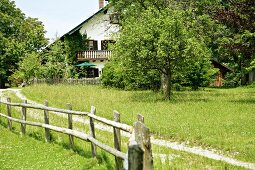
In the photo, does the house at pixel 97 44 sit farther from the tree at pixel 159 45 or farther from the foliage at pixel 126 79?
the tree at pixel 159 45

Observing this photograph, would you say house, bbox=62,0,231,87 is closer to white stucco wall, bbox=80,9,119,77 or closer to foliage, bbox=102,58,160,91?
white stucco wall, bbox=80,9,119,77

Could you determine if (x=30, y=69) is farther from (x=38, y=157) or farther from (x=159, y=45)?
(x=38, y=157)

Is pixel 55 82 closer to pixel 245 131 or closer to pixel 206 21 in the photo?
Result: pixel 206 21

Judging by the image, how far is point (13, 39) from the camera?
55.4 m

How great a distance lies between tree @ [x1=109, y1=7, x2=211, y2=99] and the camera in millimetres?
25453

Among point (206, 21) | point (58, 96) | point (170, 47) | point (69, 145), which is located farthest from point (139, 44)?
point (69, 145)

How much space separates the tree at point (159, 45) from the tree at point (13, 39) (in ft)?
96.9

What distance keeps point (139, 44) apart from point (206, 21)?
35.9 feet

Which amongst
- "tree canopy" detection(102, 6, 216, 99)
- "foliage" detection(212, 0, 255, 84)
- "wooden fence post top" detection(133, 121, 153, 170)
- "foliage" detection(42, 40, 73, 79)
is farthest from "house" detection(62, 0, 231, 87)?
"wooden fence post top" detection(133, 121, 153, 170)

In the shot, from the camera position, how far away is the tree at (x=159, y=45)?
2545 cm

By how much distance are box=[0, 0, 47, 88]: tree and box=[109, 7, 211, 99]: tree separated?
29.5m

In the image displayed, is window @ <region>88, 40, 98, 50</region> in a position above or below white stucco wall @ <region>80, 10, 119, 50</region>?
below

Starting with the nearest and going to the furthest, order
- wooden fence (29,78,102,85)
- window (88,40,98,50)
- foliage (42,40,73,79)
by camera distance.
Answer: wooden fence (29,78,102,85), foliage (42,40,73,79), window (88,40,98,50)

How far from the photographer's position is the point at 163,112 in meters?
19.7
